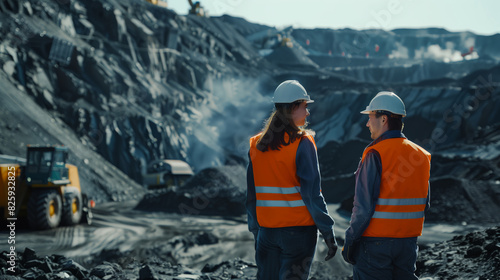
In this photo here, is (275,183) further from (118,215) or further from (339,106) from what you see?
(339,106)

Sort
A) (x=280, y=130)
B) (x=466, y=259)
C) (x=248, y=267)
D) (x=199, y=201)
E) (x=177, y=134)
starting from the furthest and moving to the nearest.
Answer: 1. (x=177, y=134)
2. (x=199, y=201)
3. (x=248, y=267)
4. (x=466, y=259)
5. (x=280, y=130)

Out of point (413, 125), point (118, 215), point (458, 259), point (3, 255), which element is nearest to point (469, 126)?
point (413, 125)

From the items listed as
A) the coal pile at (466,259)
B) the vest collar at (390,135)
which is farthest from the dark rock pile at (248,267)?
the vest collar at (390,135)

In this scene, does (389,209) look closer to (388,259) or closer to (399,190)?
(399,190)

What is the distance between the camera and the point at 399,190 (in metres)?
3.04

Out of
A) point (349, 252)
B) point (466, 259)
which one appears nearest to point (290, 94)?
point (349, 252)

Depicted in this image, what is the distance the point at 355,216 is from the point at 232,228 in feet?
38.5

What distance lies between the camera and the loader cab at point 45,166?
38.2ft

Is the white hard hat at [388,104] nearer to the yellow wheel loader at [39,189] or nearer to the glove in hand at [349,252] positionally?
the glove in hand at [349,252]

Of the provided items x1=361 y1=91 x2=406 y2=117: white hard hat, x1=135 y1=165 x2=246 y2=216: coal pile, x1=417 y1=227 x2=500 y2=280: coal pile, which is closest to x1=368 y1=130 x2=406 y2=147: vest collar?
x1=361 y1=91 x2=406 y2=117: white hard hat

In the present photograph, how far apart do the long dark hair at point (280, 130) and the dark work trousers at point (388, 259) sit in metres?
0.87

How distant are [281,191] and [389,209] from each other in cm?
74

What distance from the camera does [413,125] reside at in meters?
34.3

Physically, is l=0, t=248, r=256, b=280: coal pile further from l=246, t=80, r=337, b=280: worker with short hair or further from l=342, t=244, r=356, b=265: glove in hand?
l=342, t=244, r=356, b=265: glove in hand
